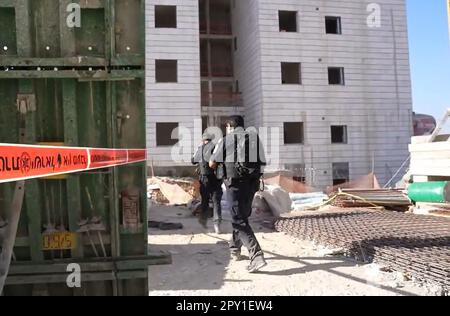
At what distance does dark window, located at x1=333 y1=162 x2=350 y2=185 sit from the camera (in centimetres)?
2238

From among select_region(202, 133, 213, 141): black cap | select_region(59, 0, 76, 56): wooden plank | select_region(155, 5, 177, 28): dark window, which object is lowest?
select_region(202, 133, 213, 141): black cap

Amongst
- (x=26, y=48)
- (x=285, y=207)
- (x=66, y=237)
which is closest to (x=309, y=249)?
(x=285, y=207)

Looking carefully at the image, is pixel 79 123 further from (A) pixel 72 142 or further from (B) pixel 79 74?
(B) pixel 79 74

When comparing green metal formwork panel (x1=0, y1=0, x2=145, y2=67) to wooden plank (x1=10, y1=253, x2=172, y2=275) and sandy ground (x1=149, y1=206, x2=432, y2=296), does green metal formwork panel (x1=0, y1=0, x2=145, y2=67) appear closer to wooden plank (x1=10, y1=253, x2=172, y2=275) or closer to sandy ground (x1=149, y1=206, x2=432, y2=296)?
wooden plank (x1=10, y1=253, x2=172, y2=275)

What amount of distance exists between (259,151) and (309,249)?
1981 millimetres

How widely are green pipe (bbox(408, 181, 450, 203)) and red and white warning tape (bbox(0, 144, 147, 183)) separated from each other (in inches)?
292

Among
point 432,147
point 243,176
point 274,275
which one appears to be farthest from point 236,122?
point 432,147

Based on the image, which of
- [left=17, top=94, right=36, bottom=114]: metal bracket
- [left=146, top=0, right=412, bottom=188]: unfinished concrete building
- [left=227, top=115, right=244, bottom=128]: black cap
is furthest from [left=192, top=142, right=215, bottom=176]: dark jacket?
[left=146, top=0, right=412, bottom=188]: unfinished concrete building

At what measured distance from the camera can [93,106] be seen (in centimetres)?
310

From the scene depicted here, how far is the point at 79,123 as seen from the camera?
309 centimetres

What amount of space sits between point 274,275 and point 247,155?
1.43 meters
